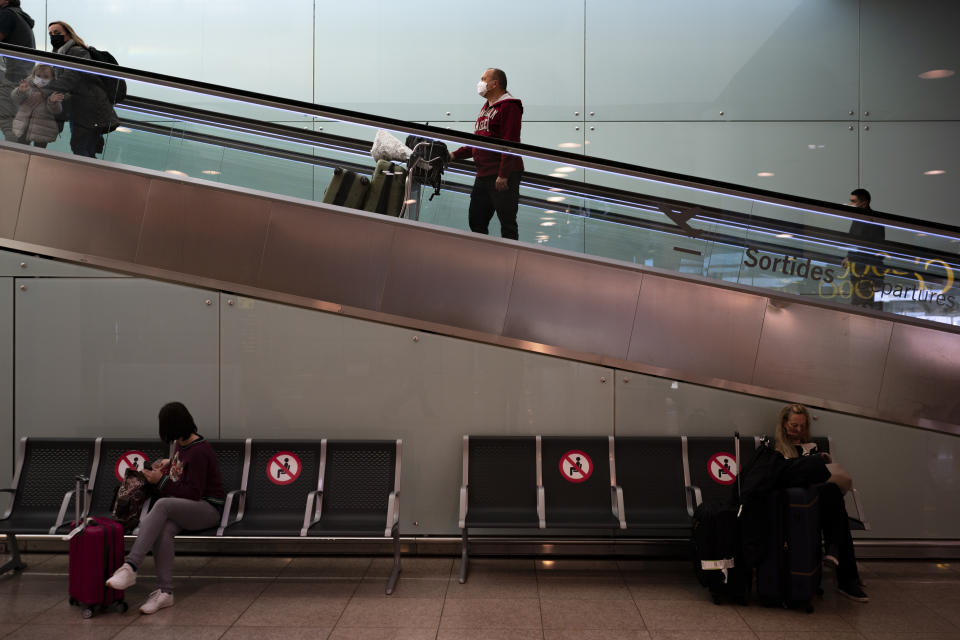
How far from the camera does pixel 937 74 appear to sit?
7.51 m

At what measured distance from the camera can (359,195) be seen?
4.68m

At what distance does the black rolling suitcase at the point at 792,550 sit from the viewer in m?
5.43

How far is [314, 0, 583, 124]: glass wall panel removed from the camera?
7688 mm

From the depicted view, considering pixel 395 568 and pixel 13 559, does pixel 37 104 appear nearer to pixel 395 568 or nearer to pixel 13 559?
pixel 13 559

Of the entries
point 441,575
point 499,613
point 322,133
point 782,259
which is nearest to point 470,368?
point 441,575

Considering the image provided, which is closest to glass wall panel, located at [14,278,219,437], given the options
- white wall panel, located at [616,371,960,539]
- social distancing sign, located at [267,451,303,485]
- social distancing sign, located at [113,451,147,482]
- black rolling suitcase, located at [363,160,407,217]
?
social distancing sign, located at [113,451,147,482]

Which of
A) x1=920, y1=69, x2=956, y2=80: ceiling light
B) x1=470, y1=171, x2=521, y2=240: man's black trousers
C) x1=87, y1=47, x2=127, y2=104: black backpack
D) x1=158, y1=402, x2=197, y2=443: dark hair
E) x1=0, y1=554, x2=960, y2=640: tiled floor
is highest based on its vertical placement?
x1=920, y1=69, x2=956, y2=80: ceiling light

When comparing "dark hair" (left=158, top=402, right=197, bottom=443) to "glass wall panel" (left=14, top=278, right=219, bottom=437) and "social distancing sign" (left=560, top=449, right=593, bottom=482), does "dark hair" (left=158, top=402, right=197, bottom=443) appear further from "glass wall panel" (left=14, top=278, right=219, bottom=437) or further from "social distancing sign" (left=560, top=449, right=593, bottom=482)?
"social distancing sign" (left=560, top=449, right=593, bottom=482)

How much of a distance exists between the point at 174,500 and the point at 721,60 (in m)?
6.34

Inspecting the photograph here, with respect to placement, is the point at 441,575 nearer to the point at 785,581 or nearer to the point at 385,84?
the point at 785,581

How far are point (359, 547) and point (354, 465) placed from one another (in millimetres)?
822

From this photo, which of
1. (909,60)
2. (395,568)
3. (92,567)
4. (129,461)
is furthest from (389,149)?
(909,60)

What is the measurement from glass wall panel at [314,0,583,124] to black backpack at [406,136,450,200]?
3096mm

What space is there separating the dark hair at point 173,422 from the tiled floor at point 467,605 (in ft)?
3.99
